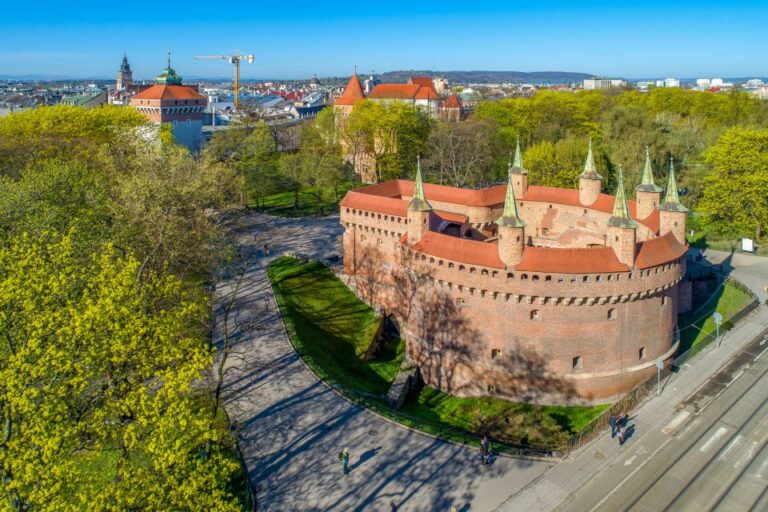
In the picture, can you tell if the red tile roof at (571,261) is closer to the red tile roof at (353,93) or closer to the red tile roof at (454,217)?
the red tile roof at (454,217)

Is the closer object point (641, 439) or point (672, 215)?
point (641, 439)

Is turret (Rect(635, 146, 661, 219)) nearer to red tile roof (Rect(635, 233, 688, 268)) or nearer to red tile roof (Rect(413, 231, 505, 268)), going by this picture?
red tile roof (Rect(635, 233, 688, 268))

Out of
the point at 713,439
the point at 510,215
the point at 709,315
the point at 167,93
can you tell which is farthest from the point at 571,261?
the point at 167,93

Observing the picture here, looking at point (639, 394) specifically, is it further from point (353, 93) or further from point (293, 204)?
point (353, 93)

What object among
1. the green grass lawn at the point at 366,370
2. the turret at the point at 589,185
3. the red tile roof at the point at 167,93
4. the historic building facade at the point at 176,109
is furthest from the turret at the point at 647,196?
the red tile roof at the point at 167,93

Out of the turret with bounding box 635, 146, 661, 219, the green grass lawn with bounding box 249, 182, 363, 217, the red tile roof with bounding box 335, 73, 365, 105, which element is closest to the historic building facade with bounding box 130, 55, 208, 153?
the green grass lawn with bounding box 249, 182, 363, 217

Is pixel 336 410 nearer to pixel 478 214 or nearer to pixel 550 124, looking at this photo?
pixel 478 214
